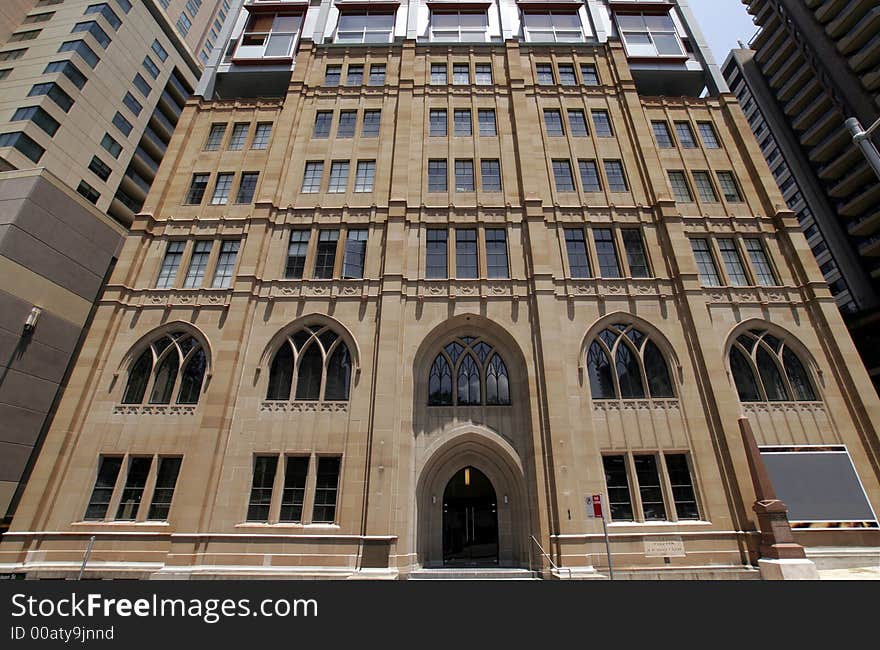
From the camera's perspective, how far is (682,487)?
54.2 feet

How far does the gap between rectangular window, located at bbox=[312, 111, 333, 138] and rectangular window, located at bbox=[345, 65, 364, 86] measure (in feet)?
10.2

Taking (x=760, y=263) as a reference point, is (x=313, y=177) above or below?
above

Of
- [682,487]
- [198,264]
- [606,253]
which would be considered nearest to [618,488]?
[682,487]

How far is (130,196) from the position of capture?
38.5 m

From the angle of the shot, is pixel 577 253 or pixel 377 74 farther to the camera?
pixel 377 74

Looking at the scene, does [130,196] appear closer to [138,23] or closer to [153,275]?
[138,23]

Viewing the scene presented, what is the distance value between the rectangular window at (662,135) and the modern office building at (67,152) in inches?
1306

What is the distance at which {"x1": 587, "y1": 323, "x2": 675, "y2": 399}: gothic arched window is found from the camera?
18.1 metres

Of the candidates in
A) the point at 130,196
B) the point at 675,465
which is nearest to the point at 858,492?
the point at 675,465

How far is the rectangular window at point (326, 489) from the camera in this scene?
16141 millimetres

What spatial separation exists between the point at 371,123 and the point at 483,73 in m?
8.88

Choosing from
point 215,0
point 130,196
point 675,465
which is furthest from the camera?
point 215,0

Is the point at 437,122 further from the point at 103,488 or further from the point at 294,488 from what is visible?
the point at 103,488

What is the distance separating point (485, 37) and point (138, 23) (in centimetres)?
3649
